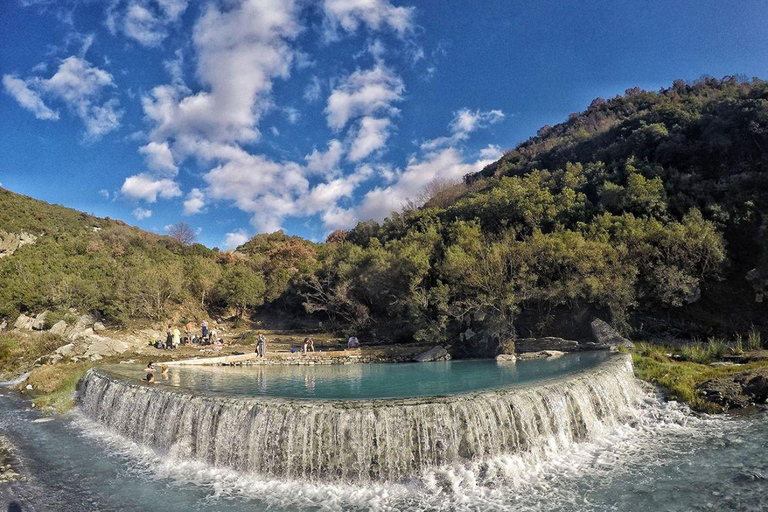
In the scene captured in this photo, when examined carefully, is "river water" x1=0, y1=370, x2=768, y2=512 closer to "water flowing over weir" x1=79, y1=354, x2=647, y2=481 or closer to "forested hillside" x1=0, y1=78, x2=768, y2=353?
"water flowing over weir" x1=79, y1=354, x2=647, y2=481

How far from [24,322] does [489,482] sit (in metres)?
33.8

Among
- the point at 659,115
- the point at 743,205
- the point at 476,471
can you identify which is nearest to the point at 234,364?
the point at 476,471

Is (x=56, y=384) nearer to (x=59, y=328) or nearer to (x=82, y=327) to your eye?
(x=59, y=328)

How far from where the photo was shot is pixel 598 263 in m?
22.2

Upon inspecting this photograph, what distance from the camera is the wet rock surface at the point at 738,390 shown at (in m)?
11.7

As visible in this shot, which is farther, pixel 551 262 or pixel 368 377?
pixel 551 262

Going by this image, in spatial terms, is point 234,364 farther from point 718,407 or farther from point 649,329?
point 649,329

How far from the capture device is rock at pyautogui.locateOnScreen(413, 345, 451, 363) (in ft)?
75.2

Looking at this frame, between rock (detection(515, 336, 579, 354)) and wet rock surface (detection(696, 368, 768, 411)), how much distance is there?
8.93 metres

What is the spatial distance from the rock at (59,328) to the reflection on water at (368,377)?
12747mm

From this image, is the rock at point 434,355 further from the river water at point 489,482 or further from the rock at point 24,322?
the rock at point 24,322

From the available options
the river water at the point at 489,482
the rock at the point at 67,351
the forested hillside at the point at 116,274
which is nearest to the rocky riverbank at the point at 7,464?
the river water at the point at 489,482

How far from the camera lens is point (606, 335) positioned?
20.7 meters

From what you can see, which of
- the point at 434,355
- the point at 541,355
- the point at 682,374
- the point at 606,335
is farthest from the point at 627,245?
the point at 434,355
